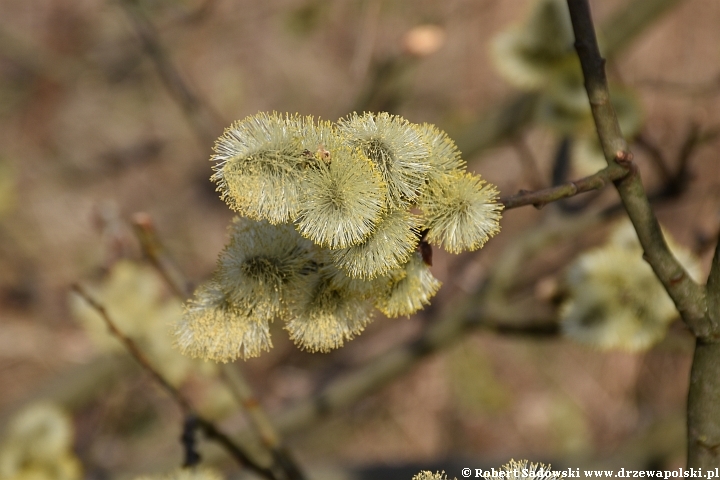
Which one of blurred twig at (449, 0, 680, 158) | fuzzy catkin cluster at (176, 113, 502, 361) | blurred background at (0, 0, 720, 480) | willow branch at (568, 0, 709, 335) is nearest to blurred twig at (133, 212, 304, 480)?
fuzzy catkin cluster at (176, 113, 502, 361)

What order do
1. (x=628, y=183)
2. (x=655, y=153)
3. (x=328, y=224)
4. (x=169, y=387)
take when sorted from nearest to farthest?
(x=328, y=224) < (x=628, y=183) < (x=169, y=387) < (x=655, y=153)

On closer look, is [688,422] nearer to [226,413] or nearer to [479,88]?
[226,413]

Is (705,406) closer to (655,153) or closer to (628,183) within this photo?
(628,183)

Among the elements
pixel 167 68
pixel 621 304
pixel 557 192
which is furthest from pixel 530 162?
pixel 167 68

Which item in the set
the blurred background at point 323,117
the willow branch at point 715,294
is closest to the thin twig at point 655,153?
the blurred background at point 323,117

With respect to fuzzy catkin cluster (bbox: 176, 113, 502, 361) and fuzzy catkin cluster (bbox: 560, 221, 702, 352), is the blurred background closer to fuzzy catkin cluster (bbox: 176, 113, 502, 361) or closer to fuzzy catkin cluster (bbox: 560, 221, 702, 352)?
fuzzy catkin cluster (bbox: 560, 221, 702, 352)

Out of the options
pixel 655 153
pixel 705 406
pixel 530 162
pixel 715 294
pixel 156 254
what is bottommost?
pixel 705 406
